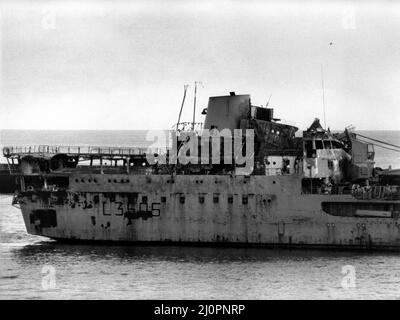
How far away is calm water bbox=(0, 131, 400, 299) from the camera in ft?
85.3

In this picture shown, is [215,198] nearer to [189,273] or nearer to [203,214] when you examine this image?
[203,214]

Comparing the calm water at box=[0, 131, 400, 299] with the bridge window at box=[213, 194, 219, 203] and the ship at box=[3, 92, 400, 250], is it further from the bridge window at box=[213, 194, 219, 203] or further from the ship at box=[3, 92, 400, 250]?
the bridge window at box=[213, 194, 219, 203]

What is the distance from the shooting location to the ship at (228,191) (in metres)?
33.3

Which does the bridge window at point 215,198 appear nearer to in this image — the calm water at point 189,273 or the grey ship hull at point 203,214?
the grey ship hull at point 203,214

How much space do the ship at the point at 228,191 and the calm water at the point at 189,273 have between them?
0.91 metres

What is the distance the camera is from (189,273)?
28.7 meters

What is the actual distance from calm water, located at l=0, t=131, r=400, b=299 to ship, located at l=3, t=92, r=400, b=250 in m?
0.91

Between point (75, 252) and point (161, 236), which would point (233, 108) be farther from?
point (75, 252)

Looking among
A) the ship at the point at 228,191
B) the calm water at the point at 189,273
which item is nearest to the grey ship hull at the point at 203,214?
the ship at the point at 228,191

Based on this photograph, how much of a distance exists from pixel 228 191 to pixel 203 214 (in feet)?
5.39

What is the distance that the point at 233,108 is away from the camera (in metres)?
37.0

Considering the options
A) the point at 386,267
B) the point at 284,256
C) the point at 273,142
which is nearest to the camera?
the point at 386,267
